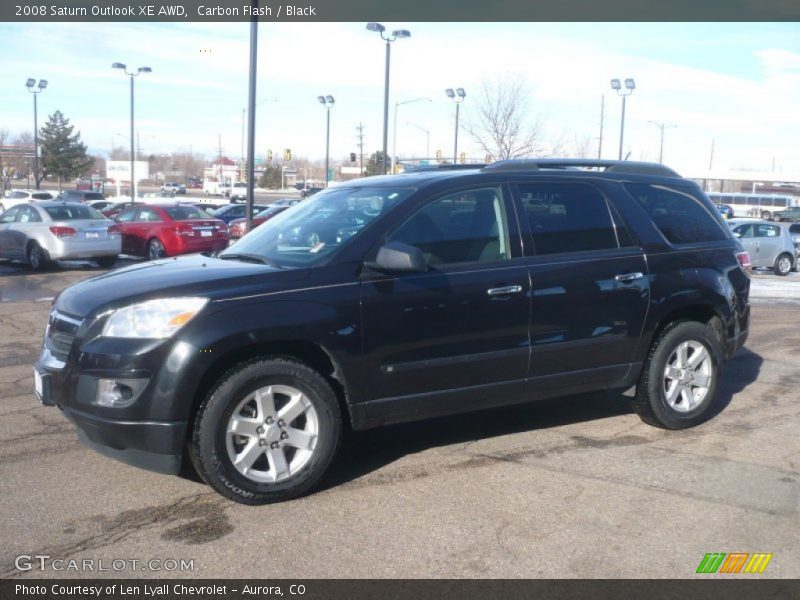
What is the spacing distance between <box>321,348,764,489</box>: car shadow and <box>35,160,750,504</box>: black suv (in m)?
0.50

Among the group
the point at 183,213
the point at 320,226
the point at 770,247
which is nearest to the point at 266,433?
the point at 320,226

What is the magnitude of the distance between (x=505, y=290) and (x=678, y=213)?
1.97 metres

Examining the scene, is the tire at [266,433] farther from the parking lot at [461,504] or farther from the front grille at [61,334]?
the front grille at [61,334]

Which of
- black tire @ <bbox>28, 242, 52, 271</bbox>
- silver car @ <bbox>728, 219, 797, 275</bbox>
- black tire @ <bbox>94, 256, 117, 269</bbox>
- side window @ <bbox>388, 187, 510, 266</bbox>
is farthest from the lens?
silver car @ <bbox>728, 219, 797, 275</bbox>

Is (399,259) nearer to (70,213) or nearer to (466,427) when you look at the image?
(466,427)

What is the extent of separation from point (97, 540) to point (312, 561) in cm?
111

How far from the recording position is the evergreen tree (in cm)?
7475

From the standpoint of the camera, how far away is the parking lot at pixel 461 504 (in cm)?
414

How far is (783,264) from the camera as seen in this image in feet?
76.5

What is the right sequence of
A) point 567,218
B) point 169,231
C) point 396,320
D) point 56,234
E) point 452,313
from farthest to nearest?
point 169,231, point 56,234, point 567,218, point 452,313, point 396,320

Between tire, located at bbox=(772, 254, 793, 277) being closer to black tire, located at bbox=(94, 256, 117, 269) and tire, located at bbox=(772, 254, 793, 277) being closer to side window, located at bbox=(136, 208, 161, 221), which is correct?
side window, located at bbox=(136, 208, 161, 221)

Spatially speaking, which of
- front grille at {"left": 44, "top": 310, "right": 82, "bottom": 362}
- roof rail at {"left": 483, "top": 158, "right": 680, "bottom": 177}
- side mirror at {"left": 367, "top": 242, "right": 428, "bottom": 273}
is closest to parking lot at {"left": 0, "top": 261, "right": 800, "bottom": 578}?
front grille at {"left": 44, "top": 310, "right": 82, "bottom": 362}

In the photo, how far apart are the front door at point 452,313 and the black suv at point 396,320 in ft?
0.04

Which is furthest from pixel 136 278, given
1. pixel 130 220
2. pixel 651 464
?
pixel 130 220
